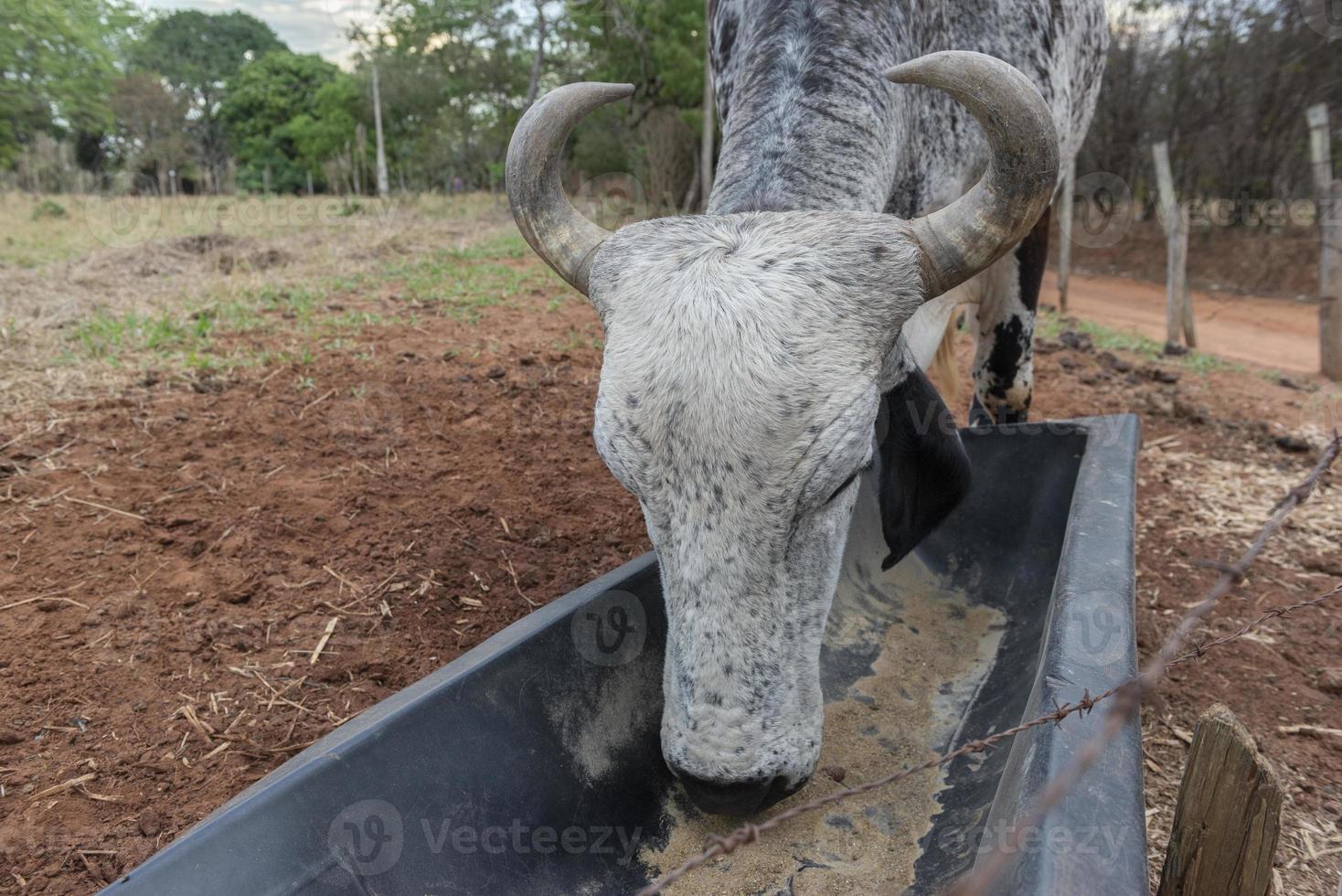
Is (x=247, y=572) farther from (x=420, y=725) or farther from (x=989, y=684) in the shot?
(x=989, y=684)

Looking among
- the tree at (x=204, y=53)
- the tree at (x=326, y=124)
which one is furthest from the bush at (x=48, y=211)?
the tree at (x=204, y=53)

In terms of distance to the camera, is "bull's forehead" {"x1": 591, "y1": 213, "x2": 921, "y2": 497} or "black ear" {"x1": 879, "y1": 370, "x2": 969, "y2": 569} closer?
"bull's forehead" {"x1": 591, "y1": 213, "x2": 921, "y2": 497}

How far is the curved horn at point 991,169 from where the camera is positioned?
70.6 inches

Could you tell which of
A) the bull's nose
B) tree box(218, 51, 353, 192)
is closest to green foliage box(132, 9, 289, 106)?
tree box(218, 51, 353, 192)

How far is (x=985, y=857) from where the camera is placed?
1.33 meters

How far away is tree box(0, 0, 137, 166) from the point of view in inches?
594

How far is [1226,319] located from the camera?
463 inches

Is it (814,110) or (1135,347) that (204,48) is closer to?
(1135,347)

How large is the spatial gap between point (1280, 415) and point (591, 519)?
466 cm

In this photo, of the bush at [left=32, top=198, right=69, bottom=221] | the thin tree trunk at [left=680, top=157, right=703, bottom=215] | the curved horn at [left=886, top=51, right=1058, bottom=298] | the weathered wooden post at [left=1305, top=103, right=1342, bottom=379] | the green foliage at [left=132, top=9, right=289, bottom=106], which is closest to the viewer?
the curved horn at [left=886, top=51, right=1058, bottom=298]

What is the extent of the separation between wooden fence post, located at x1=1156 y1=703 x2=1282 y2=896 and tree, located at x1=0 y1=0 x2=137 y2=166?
19.0m

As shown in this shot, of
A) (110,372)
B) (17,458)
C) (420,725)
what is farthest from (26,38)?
(420,725)

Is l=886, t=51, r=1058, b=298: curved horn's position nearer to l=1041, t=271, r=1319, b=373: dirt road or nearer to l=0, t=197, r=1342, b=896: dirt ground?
l=0, t=197, r=1342, b=896: dirt ground

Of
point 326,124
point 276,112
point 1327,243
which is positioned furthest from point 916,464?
point 276,112
